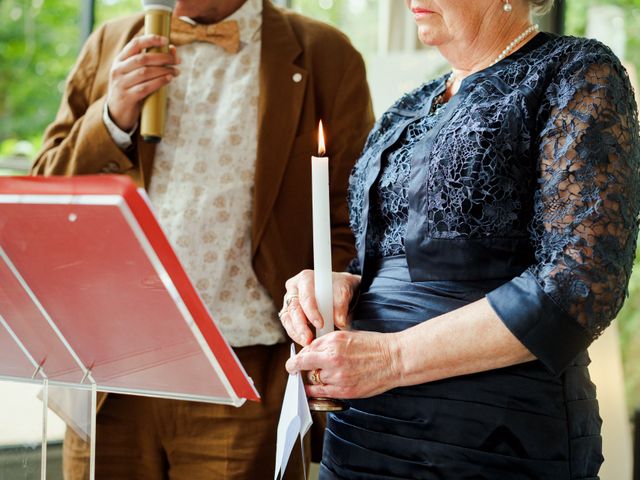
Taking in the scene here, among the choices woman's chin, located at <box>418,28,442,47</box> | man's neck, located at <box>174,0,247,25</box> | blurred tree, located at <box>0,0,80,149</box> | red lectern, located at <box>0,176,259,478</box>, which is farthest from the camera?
blurred tree, located at <box>0,0,80,149</box>

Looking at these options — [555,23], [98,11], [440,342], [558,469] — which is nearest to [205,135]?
[440,342]

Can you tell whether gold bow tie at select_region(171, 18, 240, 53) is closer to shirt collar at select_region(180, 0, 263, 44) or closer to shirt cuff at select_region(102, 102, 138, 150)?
shirt collar at select_region(180, 0, 263, 44)

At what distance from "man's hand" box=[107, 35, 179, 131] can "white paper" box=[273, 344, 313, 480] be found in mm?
962

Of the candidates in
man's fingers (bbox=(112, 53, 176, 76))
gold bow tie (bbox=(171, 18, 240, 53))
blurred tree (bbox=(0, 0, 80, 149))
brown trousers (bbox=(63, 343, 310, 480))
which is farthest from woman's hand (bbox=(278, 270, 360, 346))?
blurred tree (bbox=(0, 0, 80, 149))

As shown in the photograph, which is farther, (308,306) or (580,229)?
(308,306)

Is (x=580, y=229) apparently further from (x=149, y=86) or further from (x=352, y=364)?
(x=149, y=86)

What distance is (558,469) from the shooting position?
4.63 ft

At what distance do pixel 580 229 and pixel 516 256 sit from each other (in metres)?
0.15

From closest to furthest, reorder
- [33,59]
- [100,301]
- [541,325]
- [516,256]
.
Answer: [100,301]
[541,325]
[516,256]
[33,59]

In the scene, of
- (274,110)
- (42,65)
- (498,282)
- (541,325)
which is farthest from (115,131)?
(42,65)

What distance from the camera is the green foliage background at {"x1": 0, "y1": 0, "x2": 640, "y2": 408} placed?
12.0 feet

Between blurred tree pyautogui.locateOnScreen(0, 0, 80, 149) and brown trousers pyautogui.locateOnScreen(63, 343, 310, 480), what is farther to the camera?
blurred tree pyautogui.locateOnScreen(0, 0, 80, 149)

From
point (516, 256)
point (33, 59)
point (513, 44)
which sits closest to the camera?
point (516, 256)

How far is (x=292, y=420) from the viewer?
52.0 inches
